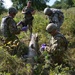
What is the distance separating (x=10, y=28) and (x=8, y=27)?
118 millimetres

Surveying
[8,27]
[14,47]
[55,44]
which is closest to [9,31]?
[8,27]

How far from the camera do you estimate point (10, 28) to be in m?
7.94

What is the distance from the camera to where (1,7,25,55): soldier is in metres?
7.92

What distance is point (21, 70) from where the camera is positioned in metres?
6.97

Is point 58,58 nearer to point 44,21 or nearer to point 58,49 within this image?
point 58,49

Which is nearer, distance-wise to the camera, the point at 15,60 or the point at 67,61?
the point at 15,60

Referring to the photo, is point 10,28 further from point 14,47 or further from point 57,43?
point 57,43

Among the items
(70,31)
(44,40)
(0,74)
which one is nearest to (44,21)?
(70,31)

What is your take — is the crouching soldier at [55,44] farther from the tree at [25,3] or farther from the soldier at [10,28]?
the tree at [25,3]

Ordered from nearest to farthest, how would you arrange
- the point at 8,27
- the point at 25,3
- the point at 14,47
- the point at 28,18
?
1. the point at 14,47
2. the point at 8,27
3. the point at 28,18
4. the point at 25,3

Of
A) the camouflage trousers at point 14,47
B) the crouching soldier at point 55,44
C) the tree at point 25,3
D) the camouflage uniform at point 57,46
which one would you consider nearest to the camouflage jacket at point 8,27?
the camouflage trousers at point 14,47

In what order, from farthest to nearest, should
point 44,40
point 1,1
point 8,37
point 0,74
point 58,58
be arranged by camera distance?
point 1,1, point 44,40, point 8,37, point 58,58, point 0,74

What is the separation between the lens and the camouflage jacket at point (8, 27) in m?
7.92

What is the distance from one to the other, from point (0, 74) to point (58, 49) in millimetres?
1595
